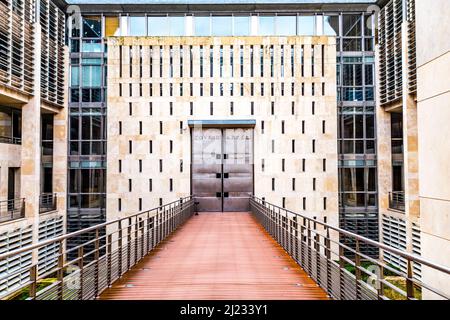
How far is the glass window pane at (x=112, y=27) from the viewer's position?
21858mm

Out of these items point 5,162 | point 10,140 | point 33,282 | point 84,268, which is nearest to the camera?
point 33,282

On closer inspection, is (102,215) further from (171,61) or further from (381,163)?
(381,163)

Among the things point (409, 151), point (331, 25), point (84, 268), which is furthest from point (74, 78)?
point (84, 268)

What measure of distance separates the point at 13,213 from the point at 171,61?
441 inches

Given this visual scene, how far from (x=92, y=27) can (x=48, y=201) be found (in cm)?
989

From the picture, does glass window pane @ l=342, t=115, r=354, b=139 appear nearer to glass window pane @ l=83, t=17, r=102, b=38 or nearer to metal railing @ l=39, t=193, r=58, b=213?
glass window pane @ l=83, t=17, r=102, b=38

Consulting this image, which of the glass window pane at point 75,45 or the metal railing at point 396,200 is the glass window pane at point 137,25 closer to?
A: the glass window pane at point 75,45

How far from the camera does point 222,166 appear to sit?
71.6ft

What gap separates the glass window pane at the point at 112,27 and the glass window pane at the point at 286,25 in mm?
9153

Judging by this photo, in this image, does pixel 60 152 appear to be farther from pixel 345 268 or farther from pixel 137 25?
pixel 345 268

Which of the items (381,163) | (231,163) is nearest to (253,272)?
(231,163)

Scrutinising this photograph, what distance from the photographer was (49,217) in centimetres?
1981

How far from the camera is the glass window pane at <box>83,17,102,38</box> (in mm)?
21688

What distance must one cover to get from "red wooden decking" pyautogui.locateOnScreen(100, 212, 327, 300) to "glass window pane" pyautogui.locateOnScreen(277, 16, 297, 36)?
49.1 ft
